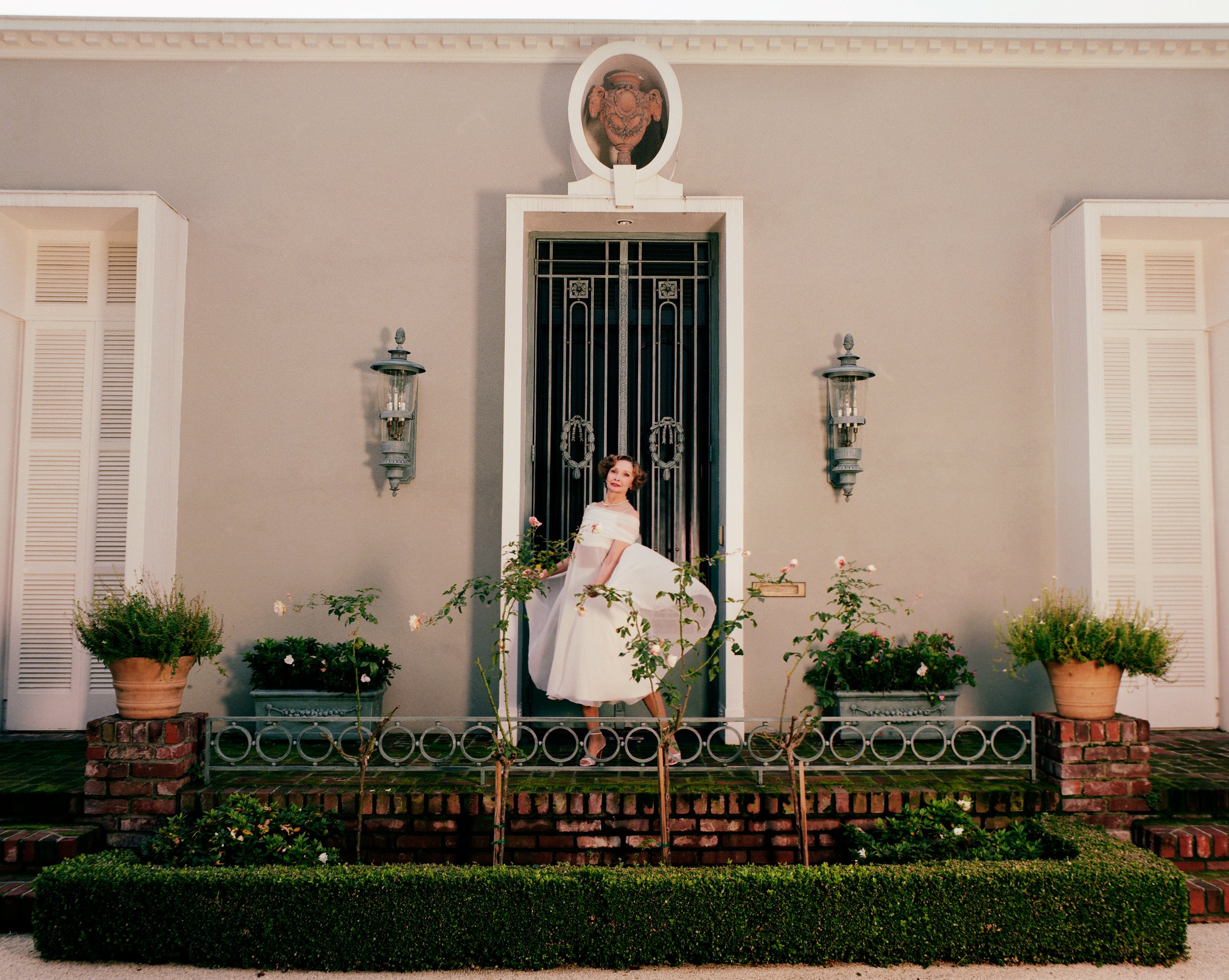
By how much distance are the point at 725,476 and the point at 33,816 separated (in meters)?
4.27

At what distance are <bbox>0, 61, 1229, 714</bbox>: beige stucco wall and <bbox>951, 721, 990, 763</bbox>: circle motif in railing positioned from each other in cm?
31

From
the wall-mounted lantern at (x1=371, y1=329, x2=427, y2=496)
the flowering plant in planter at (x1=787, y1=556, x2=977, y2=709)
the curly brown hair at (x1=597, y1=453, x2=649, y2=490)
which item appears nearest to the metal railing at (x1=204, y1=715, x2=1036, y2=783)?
the flowering plant in planter at (x1=787, y1=556, x2=977, y2=709)

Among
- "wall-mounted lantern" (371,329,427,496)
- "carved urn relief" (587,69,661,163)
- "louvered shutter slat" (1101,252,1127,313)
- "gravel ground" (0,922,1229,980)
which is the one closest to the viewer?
"gravel ground" (0,922,1229,980)

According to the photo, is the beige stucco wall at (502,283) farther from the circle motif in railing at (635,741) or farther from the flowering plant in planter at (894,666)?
the circle motif in railing at (635,741)

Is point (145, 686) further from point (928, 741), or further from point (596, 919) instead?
point (928, 741)

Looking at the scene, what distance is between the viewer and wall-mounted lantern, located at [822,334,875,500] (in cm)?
542

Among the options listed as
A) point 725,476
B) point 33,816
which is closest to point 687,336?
point 725,476

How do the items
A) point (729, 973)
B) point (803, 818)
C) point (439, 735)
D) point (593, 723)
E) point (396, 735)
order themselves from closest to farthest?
point (729, 973) → point (803, 818) → point (593, 723) → point (439, 735) → point (396, 735)

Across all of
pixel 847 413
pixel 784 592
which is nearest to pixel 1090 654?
pixel 784 592

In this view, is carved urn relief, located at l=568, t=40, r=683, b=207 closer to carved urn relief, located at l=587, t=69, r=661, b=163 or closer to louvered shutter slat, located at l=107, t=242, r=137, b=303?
carved urn relief, located at l=587, t=69, r=661, b=163

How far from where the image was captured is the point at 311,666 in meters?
5.02

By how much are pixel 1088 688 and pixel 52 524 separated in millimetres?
6589

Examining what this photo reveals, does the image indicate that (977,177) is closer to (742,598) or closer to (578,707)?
(742,598)

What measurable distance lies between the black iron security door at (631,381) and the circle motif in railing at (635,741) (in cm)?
137
